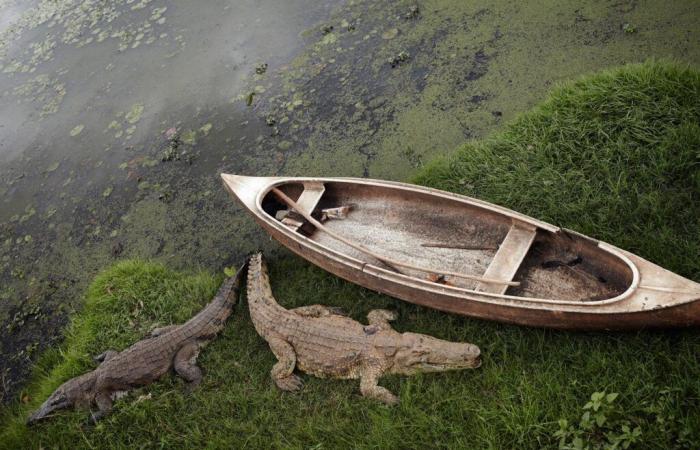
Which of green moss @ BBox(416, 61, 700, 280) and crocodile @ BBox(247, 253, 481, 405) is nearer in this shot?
crocodile @ BBox(247, 253, 481, 405)

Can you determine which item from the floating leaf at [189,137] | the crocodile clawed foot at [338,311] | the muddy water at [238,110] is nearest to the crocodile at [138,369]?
the muddy water at [238,110]

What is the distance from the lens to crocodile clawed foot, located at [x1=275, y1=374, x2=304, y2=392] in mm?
3885

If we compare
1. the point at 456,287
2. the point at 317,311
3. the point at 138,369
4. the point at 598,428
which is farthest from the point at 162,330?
the point at 598,428

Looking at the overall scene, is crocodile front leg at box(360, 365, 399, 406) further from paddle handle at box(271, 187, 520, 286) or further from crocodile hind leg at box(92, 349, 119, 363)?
crocodile hind leg at box(92, 349, 119, 363)

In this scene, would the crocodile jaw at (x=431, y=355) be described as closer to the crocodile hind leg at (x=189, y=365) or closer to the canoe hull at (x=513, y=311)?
the canoe hull at (x=513, y=311)

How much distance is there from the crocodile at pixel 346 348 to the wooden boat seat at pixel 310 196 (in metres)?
1.00

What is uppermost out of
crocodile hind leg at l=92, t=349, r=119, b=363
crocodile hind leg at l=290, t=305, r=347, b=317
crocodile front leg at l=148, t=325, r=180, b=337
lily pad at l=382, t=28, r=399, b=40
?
lily pad at l=382, t=28, r=399, b=40

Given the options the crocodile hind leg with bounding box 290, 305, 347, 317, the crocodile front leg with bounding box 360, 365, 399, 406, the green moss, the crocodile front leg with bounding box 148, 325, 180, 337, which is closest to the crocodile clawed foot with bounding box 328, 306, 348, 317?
the crocodile hind leg with bounding box 290, 305, 347, 317

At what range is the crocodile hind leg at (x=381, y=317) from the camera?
4.00 meters

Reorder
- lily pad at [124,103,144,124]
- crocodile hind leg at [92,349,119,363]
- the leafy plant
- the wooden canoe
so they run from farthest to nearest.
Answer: lily pad at [124,103,144,124] < crocodile hind leg at [92,349,119,363] < the wooden canoe < the leafy plant

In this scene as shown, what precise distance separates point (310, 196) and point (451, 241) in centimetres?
147

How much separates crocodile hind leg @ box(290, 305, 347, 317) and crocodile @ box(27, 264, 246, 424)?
76cm

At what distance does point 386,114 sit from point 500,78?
1.34m

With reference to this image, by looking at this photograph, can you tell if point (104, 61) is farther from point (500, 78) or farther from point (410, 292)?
point (410, 292)
